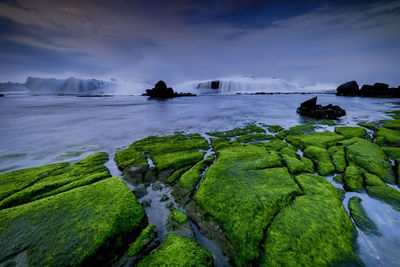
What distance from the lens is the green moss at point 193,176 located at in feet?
18.2

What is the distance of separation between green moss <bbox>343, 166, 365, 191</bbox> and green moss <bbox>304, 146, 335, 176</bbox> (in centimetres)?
50

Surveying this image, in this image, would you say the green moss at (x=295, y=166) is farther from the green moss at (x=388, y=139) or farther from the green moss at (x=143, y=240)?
the green moss at (x=388, y=139)

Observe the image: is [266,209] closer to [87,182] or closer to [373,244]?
[373,244]

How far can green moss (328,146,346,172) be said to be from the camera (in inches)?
251

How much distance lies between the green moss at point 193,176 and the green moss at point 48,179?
3.02 meters

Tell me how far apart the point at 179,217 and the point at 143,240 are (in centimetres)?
105

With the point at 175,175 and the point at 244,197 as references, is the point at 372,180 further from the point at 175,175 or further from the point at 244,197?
the point at 175,175

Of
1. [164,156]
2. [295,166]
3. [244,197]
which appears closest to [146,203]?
[244,197]

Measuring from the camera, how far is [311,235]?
3428 millimetres

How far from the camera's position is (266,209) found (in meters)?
4.08

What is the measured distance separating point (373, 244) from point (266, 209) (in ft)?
7.32

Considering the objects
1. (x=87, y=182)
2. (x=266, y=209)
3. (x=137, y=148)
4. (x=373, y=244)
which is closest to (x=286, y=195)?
(x=266, y=209)

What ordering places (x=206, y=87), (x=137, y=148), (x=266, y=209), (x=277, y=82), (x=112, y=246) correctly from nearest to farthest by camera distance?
(x=112, y=246)
(x=266, y=209)
(x=137, y=148)
(x=206, y=87)
(x=277, y=82)

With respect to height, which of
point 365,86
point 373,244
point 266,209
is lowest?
point 373,244
